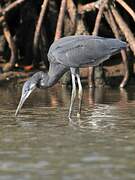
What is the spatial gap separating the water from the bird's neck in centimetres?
36

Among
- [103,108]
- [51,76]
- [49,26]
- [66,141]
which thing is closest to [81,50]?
[51,76]

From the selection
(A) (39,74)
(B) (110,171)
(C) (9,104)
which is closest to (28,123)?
(A) (39,74)

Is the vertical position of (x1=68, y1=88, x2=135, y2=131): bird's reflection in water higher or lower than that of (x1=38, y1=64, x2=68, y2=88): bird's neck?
lower

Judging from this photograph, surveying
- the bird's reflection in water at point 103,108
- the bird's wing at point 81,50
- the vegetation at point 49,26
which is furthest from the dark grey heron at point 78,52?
the vegetation at point 49,26

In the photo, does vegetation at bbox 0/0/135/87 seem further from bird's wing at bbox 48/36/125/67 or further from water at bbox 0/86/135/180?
bird's wing at bbox 48/36/125/67

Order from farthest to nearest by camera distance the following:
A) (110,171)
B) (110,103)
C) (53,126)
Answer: (110,103) → (53,126) → (110,171)

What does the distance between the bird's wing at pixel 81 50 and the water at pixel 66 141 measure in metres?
0.67

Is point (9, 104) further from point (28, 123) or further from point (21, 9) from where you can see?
point (21, 9)

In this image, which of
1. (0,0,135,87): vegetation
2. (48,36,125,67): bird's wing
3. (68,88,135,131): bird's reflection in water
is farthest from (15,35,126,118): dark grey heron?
(0,0,135,87): vegetation

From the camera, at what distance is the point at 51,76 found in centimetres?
953

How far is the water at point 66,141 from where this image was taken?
5895 mm

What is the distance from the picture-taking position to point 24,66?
14250 mm

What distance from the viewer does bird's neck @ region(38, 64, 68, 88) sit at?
30.9 ft

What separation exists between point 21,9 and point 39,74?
5.14 metres
